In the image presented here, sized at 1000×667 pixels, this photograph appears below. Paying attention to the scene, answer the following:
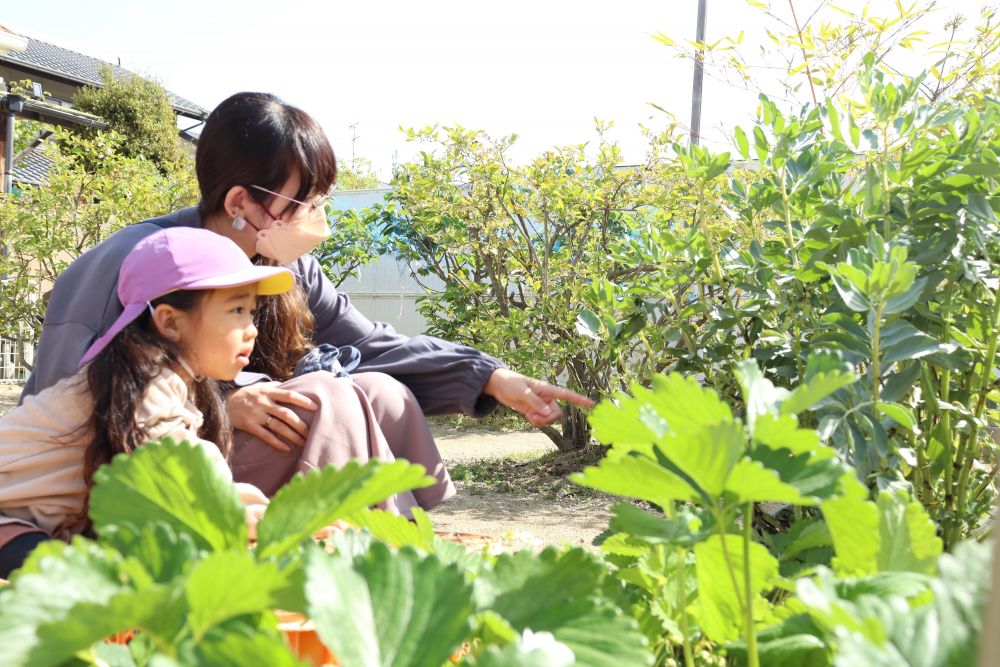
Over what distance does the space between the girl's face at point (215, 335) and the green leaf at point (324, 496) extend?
5.17ft

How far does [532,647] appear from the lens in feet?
1.17

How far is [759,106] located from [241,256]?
1105mm

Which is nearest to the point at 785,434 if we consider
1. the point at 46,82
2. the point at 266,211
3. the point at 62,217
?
the point at 266,211

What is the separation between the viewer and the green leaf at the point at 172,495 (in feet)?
1.35

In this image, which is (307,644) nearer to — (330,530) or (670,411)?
(330,530)

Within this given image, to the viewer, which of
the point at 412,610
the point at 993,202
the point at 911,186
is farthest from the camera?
the point at 911,186

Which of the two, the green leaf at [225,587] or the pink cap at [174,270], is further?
the pink cap at [174,270]

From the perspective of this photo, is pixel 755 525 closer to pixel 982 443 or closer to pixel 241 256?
pixel 982 443

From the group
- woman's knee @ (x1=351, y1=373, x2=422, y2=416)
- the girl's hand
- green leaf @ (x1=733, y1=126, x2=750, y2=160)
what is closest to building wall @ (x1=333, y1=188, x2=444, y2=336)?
woman's knee @ (x1=351, y1=373, x2=422, y2=416)

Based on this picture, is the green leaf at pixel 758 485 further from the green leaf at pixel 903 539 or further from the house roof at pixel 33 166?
the house roof at pixel 33 166

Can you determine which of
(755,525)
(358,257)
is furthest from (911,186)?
(358,257)

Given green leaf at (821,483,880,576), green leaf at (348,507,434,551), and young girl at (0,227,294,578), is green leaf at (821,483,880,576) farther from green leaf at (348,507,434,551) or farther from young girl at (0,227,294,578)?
young girl at (0,227,294,578)

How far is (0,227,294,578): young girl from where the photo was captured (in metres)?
1.69

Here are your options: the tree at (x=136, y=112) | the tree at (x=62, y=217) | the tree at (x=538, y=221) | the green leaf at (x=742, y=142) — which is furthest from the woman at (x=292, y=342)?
the tree at (x=136, y=112)
